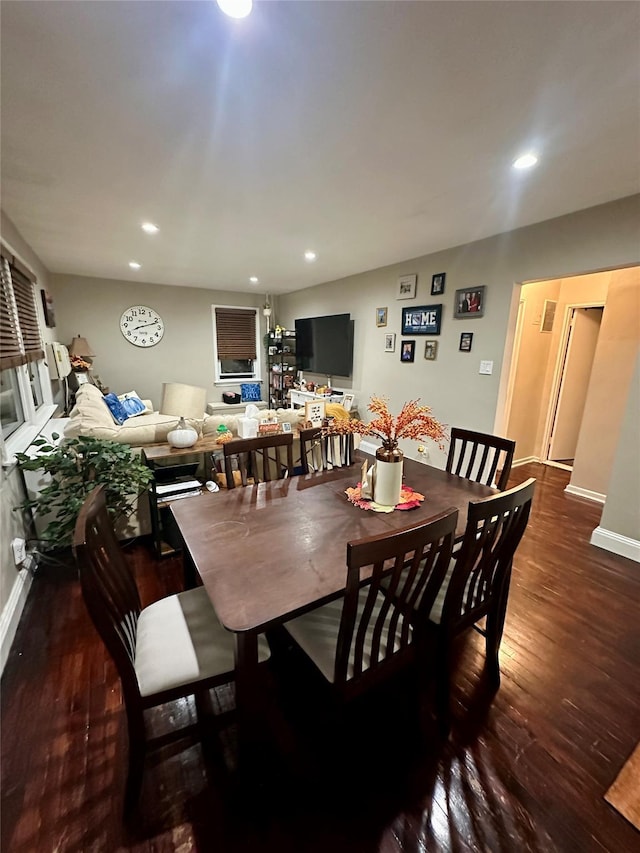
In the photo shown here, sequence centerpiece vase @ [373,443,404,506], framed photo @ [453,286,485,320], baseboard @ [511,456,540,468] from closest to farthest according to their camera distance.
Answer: centerpiece vase @ [373,443,404,506]
framed photo @ [453,286,485,320]
baseboard @ [511,456,540,468]

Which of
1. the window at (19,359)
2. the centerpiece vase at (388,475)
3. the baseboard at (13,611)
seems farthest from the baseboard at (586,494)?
the window at (19,359)

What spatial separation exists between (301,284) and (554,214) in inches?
147

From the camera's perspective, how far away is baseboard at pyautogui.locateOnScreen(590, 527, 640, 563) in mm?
2424

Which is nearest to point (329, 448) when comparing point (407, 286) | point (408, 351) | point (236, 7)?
point (236, 7)

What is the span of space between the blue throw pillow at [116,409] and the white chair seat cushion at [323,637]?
382 centimetres

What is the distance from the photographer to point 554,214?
2.64 metres

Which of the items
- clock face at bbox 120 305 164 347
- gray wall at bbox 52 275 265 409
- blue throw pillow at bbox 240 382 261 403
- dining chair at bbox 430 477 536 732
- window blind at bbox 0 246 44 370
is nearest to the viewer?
dining chair at bbox 430 477 536 732

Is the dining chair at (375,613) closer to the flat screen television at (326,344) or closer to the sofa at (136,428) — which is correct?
the sofa at (136,428)

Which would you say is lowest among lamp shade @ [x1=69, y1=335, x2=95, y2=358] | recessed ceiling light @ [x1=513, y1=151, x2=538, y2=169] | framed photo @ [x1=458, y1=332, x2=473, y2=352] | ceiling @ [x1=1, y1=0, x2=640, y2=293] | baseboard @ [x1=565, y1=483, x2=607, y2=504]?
baseboard @ [x1=565, y1=483, x2=607, y2=504]

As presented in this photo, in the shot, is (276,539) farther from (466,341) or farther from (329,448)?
(466,341)

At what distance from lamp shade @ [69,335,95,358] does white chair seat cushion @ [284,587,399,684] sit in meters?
5.17

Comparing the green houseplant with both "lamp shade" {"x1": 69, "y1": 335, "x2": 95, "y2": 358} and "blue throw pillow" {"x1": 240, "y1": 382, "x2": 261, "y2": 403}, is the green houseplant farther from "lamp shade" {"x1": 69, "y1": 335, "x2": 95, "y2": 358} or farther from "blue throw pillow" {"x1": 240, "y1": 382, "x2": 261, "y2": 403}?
"blue throw pillow" {"x1": 240, "y1": 382, "x2": 261, "y2": 403}

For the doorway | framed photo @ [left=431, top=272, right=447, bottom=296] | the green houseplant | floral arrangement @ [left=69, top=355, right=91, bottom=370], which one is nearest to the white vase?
the green houseplant

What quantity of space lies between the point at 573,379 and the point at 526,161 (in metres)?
3.32
